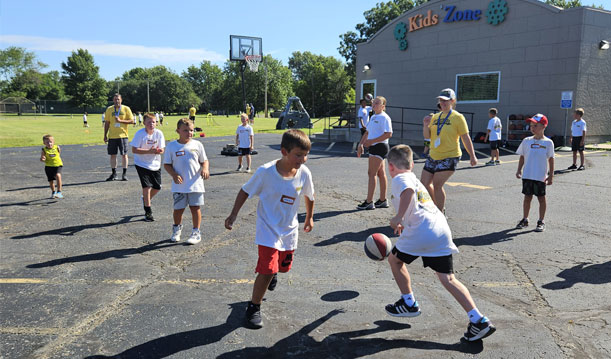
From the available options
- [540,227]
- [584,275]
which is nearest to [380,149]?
[540,227]

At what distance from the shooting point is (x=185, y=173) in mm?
5797

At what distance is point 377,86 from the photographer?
25734 millimetres

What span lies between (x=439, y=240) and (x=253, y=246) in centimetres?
296

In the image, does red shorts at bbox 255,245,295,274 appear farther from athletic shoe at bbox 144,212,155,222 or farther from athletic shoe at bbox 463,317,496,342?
athletic shoe at bbox 144,212,155,222

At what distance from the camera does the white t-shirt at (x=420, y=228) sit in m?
3.37

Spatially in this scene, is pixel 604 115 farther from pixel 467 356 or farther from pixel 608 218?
pixel 467 356

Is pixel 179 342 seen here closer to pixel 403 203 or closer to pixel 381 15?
pixel 403 203

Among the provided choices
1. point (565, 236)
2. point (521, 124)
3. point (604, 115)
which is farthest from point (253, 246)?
point (604, 115)

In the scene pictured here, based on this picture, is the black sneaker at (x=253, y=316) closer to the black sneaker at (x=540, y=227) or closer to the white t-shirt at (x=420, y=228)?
the white t-shirt at (x=420, y=228)

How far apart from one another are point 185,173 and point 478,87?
62.2ft

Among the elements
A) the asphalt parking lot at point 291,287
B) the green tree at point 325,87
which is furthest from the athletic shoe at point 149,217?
the green tree at point 325,87

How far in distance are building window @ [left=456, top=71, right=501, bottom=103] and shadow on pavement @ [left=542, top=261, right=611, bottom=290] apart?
56.3 ft

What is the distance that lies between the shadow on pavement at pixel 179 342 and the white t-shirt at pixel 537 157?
16.7 feet

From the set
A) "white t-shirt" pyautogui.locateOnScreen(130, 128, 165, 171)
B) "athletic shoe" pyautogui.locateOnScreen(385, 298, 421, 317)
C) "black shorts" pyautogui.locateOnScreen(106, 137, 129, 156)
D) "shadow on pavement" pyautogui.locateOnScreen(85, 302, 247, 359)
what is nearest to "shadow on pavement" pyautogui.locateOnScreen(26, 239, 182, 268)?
"white t-shirt" pyautogui.locateOnScreen(130, 128, 165, 171)
